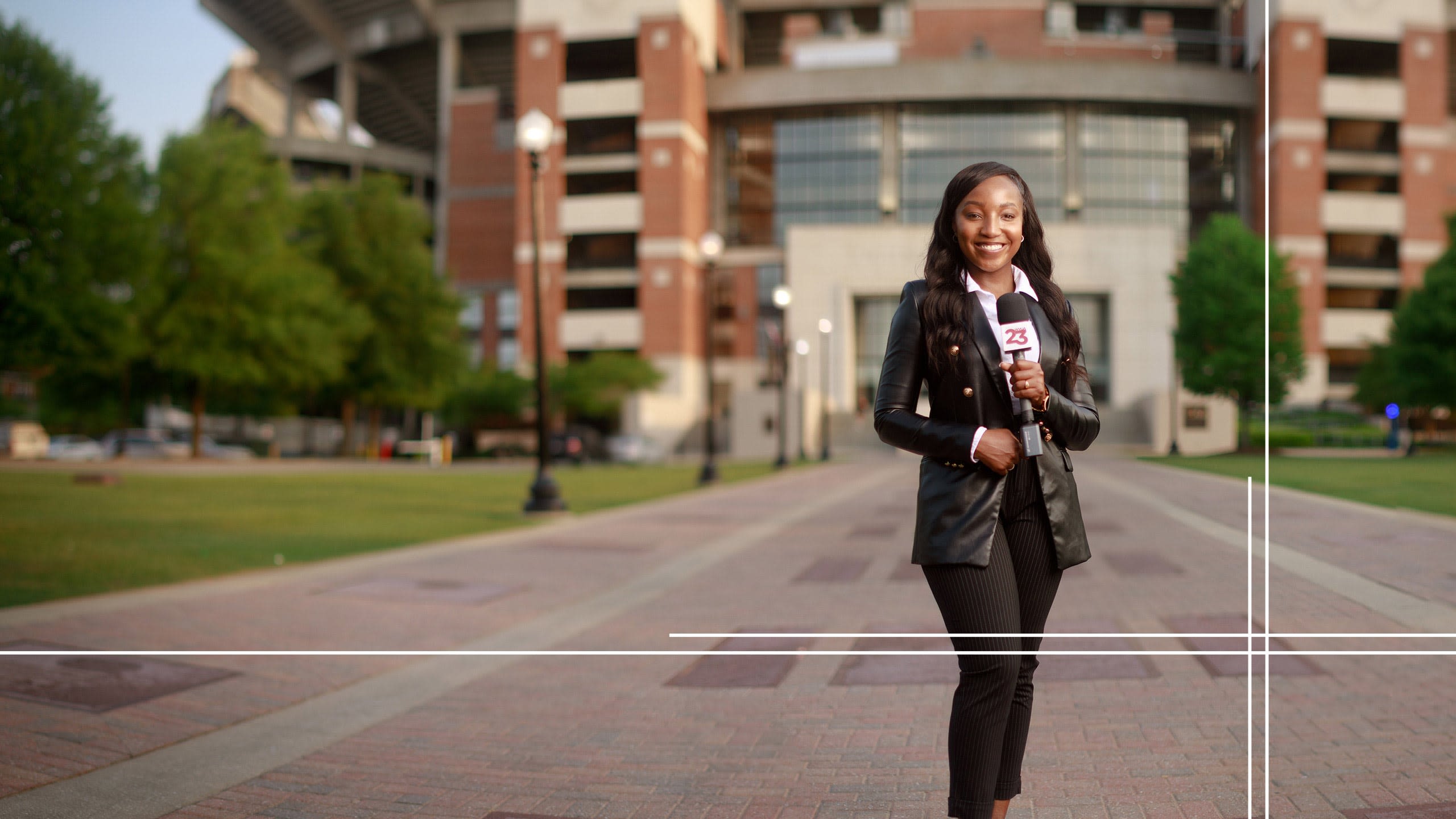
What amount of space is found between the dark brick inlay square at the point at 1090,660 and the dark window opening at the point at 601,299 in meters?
62.3

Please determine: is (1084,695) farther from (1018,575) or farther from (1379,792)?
(1018,575)

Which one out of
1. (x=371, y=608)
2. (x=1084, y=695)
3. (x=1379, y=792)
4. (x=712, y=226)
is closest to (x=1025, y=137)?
(x=1084, y=695)

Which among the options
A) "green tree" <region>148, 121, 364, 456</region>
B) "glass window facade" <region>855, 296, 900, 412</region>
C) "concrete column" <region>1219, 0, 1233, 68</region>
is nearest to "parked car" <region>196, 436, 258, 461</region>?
"green tree" <region>148, 121, 364, 456</region>

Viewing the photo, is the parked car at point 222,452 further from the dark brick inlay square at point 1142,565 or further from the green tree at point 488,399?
the dark brick inlay square at point 1142,565

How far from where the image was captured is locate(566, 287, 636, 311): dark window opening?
68500 millimetres

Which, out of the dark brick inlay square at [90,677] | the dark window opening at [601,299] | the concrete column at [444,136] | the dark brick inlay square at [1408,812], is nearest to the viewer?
the dark brick inlay square at [1408,812]

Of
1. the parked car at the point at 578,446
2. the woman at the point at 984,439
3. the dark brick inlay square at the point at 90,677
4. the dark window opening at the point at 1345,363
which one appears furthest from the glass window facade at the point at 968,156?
the parked car at the point at 578,446

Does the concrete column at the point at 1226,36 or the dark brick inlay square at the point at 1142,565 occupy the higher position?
the concrete column at the point at 1226,36

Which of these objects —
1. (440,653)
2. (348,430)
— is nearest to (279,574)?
(440,653)

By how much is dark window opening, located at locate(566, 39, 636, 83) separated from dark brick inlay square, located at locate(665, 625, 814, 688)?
64.4 m

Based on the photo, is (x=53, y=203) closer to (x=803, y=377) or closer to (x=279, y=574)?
(x=279, y=574)

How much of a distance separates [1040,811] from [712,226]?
7061cm

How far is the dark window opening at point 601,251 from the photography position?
2687 inches

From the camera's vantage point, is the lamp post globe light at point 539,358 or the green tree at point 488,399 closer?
the lamp post globe light at point 539,358
